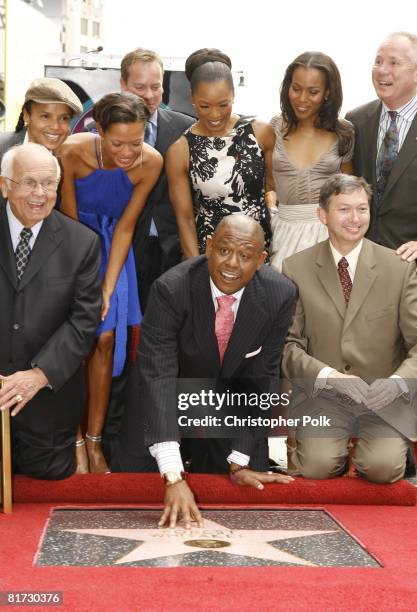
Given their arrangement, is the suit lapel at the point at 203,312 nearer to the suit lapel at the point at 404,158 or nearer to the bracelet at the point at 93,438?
the bracelet at the point at 93,438

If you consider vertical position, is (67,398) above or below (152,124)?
below

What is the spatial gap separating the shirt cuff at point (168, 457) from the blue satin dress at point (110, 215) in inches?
32.7

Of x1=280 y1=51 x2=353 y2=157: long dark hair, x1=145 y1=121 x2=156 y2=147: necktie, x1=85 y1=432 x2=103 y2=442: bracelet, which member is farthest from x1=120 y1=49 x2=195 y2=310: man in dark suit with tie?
x1=85 y1=432 x2=103 y2=442: bracelet

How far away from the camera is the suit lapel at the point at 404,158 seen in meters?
3.88

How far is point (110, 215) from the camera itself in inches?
153

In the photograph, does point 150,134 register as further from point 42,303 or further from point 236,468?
point 236,468

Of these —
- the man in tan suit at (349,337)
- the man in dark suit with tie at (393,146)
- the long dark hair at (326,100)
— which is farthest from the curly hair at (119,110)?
the man in dark suit with tie at (393,146)

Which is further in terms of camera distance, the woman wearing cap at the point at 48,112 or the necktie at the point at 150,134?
the necktie at the point at 150,134

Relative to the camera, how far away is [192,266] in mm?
3318

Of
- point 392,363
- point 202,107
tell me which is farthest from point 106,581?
point 202,107

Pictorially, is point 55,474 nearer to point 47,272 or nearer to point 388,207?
point 47,272

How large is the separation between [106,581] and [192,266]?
48.7 inches

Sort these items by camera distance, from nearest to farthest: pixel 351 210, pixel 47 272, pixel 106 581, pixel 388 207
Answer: pixel 106 581 < pixel 47 272 < pixel 351 210 < pixel 388 207

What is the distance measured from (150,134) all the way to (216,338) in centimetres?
120
